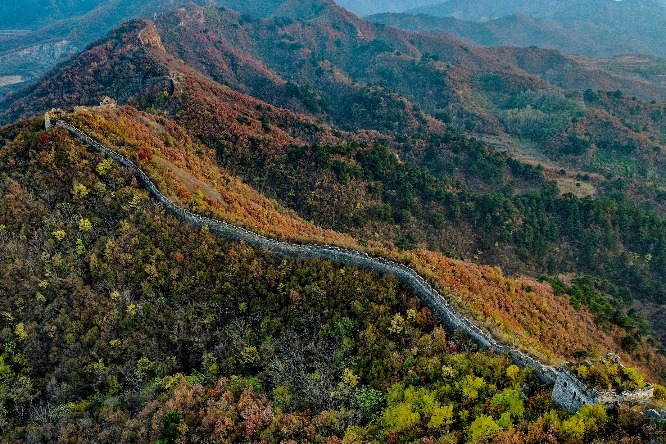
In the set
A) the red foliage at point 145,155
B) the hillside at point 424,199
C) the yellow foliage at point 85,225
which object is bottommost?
the hillside at point 424,199

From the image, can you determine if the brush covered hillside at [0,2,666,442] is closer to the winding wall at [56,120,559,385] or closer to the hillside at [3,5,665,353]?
the hillside at [3,5,665,353]

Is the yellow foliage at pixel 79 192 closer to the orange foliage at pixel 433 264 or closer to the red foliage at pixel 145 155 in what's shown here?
the orange foliage at pixel 433 264

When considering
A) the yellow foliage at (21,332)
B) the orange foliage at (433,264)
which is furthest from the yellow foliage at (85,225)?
the yellow foliage at (21,332)

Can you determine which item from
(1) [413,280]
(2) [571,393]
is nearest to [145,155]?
(1) [413,280]

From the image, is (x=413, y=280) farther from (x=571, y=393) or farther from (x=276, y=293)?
(x=571, y=393)

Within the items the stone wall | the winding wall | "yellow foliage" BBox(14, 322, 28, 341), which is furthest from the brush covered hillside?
the winding wall

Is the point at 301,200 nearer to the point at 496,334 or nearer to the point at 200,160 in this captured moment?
the point at 200,160
